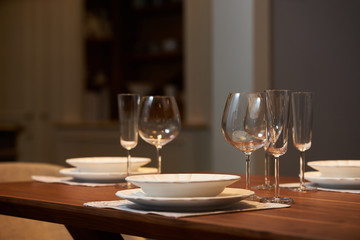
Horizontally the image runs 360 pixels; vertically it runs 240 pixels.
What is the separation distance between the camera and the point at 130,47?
4.86 metres

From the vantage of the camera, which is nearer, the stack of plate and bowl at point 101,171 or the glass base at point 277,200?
the glass base at point 277,200

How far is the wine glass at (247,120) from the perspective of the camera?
3.44 feet

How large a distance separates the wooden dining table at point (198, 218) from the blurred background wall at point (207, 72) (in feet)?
5.78

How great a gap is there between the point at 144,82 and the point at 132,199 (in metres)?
3.96

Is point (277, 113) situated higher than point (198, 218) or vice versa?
point (277, 113)

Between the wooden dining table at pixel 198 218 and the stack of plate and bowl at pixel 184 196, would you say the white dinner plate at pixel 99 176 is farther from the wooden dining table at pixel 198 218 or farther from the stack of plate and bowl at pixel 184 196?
the stack of plate and bowl at pixel 184 196

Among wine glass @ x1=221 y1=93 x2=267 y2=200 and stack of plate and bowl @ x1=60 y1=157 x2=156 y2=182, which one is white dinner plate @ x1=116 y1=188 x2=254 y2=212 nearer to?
wine glass @ x1=221 y1=93 x2=267 y2=200

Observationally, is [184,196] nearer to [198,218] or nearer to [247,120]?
[198,218]

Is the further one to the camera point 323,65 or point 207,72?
point 207,72

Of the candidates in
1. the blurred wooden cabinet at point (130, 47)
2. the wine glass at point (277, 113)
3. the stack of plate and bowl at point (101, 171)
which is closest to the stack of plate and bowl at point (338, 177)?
the wine glass at point (277, 113)

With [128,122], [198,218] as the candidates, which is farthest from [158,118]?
[198,218]

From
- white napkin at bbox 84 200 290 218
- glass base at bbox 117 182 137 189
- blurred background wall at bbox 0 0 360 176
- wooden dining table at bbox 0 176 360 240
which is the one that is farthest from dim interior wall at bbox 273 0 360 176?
white napkin at bbox 84 200 290 218

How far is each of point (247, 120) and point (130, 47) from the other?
12.8 feet

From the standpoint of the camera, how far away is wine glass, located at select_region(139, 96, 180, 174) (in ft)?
4.24
